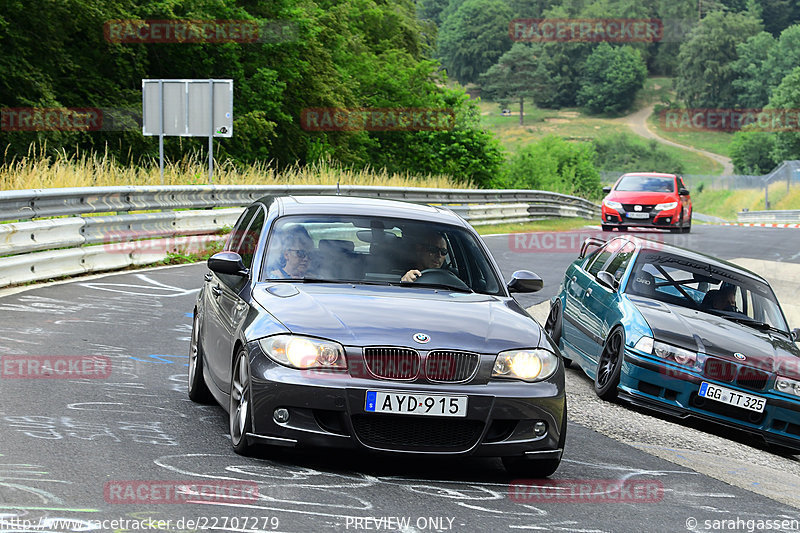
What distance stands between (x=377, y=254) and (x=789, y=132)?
131 meters

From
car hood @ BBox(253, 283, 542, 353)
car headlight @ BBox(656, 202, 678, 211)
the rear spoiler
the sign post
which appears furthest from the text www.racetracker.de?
car headlight @ BBox(656, 202, 678, 211)

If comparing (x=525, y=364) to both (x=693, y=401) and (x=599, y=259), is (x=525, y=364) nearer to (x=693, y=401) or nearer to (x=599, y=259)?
(x=693, y=401)

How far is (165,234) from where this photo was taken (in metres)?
17.6

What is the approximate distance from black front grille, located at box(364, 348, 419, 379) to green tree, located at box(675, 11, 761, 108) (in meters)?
184

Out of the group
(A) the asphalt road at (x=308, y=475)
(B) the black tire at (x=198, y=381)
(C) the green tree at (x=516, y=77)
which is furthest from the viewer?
(C) the green tree at (x=516, y=77)

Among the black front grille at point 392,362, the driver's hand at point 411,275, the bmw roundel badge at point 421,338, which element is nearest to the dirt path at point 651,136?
the driver's hand at point 411,275

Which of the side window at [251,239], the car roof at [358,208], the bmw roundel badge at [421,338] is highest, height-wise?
the car roof at [358,208]

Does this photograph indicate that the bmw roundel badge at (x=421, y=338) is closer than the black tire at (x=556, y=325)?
Yes

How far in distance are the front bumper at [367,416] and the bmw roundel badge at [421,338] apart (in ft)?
0.72

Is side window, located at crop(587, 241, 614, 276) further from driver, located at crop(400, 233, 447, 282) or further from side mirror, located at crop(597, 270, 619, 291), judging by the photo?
driver, located at crop(400, 233, 447, 282)

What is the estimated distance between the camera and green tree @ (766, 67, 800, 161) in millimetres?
130500

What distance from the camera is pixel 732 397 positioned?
9.16 m

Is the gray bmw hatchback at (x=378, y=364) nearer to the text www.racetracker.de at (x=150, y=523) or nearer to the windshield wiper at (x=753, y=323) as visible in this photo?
the text www.racetracker.de at (x=150, y=523)

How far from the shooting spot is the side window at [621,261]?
10859mm
